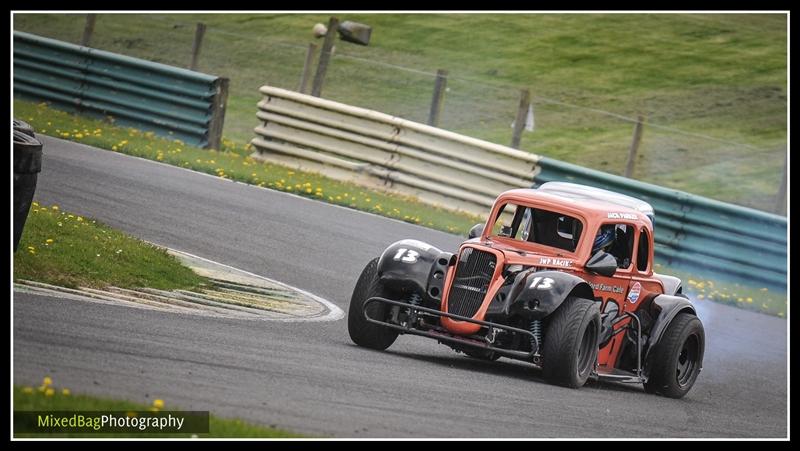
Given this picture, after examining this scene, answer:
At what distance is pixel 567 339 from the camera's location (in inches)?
391

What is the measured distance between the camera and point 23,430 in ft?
19.7

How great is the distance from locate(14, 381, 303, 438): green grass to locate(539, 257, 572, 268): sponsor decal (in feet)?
14.5

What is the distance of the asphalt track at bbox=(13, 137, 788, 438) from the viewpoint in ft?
24.1

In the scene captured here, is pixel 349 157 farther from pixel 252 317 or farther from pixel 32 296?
pixel 32 296

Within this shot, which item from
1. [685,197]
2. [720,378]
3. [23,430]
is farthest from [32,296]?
[685,197]

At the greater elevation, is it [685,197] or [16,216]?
[685,197]

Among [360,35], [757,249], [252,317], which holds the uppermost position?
[360,35]

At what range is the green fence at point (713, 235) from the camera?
59.0ft

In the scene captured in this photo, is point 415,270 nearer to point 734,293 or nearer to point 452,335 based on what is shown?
point 452,335

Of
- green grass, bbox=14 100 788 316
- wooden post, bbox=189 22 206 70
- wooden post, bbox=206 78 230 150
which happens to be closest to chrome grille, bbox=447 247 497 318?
green grass, bbox=14 100 788 316

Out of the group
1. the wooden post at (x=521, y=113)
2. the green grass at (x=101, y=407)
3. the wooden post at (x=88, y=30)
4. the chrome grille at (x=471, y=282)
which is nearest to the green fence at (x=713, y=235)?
the wooden post at (x=521, y=113)

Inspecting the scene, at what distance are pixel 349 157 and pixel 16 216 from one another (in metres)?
11.7

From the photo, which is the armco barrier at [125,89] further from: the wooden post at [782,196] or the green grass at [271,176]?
the wooden post at [782,196]

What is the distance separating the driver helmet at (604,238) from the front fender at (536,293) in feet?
3.02
